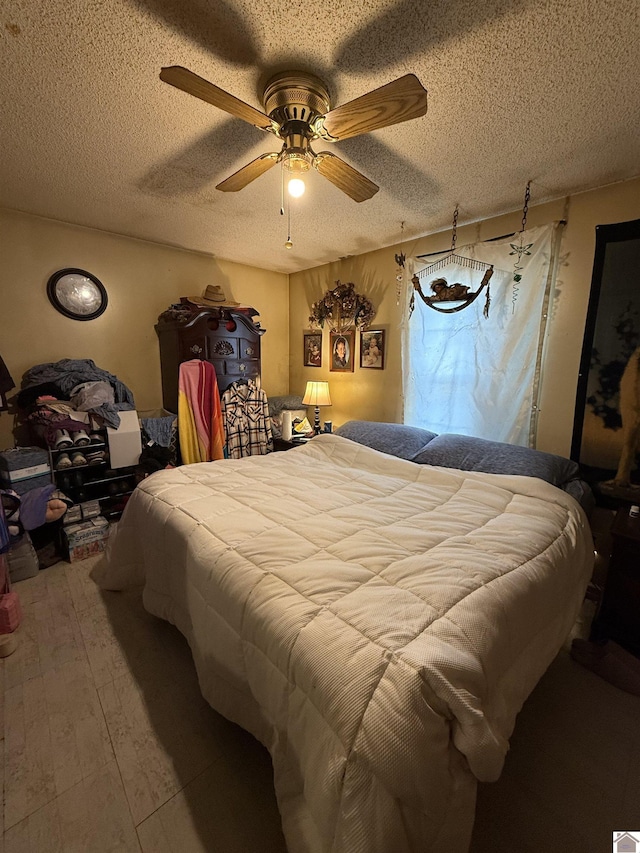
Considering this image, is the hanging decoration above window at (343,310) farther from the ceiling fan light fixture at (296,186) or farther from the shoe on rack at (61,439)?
the shoe on rack at (61,439)

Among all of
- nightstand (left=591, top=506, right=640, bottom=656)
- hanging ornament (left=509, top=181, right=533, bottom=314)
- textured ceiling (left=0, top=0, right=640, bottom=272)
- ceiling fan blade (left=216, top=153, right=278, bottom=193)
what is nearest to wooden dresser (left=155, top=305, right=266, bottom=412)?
textured ceiling (left=0, top=0, right=640, bottom=272)

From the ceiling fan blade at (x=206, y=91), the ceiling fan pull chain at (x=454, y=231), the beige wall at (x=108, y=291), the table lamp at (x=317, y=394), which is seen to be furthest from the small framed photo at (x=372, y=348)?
the ceiling fan blade at (x=206, y=91)

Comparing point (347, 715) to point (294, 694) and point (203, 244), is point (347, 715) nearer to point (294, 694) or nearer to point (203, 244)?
point (294, 694)

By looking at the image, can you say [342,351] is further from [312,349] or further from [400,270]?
[400,270]

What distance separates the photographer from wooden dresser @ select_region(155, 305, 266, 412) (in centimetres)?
294

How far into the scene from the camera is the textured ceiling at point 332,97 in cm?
102

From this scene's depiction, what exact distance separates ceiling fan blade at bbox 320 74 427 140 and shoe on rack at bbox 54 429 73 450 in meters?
2.35

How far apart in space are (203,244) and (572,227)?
2767 millimetres

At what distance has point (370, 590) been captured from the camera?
101 centimetres

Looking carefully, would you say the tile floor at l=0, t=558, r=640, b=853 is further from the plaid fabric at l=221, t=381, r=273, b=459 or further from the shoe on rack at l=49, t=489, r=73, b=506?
the plaid fabric at l=221, t=381, r=273, b=459

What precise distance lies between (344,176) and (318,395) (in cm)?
204

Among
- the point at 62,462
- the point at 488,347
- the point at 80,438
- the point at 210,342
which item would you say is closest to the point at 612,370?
the point at 488,347

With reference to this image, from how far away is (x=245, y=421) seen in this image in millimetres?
3332

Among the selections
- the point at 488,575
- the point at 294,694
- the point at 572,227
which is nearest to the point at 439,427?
the point at 572,227
